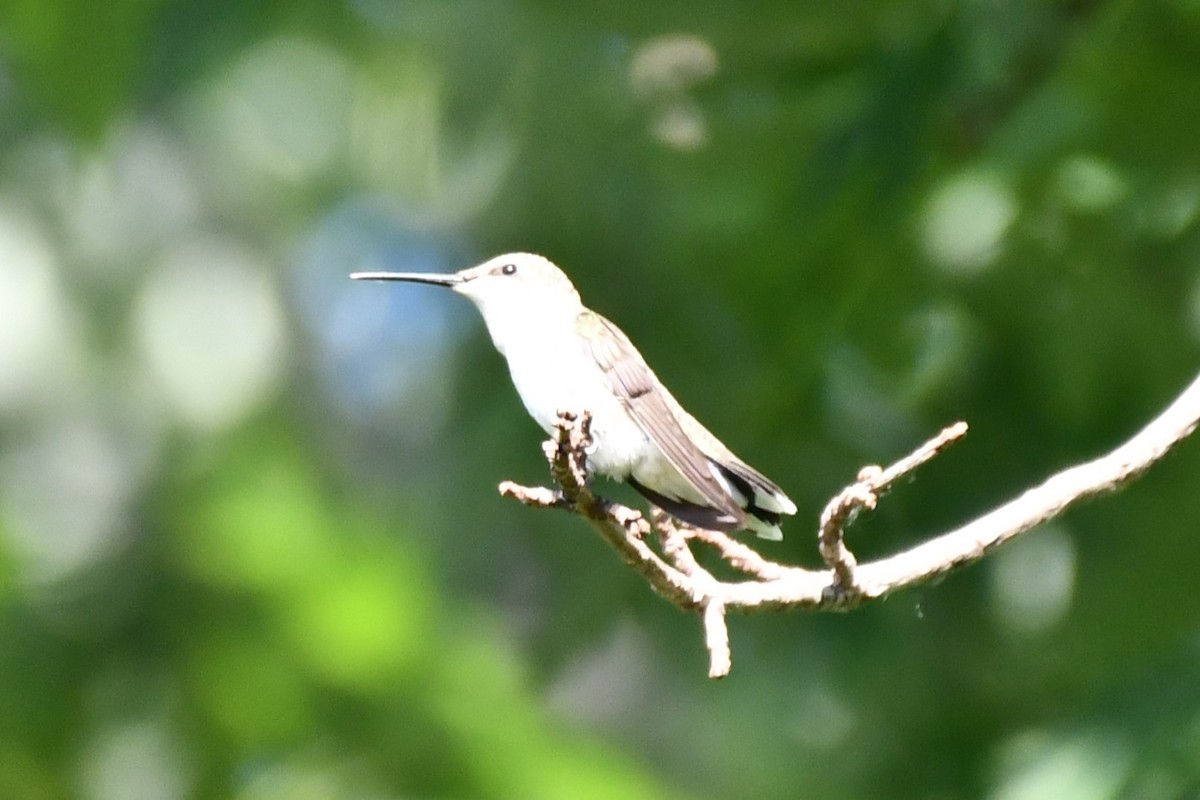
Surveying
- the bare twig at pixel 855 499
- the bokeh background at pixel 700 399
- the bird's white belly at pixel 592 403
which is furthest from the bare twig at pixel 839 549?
the bokeh background at pixel 700 399

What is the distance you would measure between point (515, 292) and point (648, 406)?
0.71 metres

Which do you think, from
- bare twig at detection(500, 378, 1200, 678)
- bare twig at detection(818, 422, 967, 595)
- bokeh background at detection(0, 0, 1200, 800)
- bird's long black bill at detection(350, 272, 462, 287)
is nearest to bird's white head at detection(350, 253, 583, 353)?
bird's long black bill at detection(350, 272, 462, 287)

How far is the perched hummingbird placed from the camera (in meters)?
3.57

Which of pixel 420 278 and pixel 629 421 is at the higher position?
pixel 420 278

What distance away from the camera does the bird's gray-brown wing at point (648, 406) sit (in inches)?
138

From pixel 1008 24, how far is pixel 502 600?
3707 millimetres

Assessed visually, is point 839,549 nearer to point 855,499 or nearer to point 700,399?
point 855,499

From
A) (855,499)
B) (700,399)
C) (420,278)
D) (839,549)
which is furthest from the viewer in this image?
(700,399)

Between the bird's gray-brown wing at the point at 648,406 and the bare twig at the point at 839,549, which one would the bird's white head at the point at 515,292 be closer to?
the bird's gray-brown wing at the point at 648,406

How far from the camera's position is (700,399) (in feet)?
17.3

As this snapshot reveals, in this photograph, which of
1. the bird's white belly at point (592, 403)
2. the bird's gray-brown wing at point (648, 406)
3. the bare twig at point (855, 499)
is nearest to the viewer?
the bare twig at point (855, 499)

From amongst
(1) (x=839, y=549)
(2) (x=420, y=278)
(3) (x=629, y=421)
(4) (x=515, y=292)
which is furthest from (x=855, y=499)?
(2) (x=420, y=278)

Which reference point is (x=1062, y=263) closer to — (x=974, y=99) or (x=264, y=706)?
(x=974, y=99)

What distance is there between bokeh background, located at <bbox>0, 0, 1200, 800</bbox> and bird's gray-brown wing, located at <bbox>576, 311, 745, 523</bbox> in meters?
1.12
